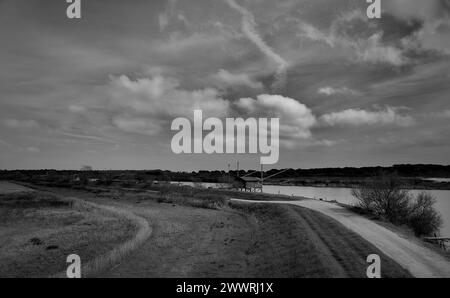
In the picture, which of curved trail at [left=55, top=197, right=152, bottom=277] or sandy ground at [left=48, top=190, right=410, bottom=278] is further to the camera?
curved trail at [left=55, top=197, right=152, bottom=277]

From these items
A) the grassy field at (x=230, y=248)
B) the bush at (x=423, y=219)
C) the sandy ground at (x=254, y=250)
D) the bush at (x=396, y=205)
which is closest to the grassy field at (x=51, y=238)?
the grassy field at (x=230, y=248)

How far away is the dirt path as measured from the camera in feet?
65.1

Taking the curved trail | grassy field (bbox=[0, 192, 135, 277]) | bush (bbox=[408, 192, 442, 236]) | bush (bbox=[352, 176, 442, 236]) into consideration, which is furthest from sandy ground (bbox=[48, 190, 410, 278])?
bush (bbox=[408, 192, 442, 236])

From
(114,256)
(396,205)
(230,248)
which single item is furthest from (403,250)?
(396,205)

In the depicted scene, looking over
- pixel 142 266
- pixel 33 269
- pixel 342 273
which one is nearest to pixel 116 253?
pixel 142 266

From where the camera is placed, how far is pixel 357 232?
30750 mm

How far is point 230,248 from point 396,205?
2509 cm

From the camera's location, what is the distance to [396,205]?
45.2 meters

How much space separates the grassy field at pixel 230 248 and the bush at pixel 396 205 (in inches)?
347

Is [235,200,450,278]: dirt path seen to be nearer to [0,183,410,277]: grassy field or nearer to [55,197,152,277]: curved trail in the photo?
[0,183,410,277]: grassy field

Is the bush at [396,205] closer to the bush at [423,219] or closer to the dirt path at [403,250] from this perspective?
the bush at [423,219]

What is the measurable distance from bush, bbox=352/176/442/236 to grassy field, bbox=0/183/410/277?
8805mm

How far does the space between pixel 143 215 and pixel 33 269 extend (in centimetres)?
2767

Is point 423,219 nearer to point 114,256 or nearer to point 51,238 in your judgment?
point 114,256
